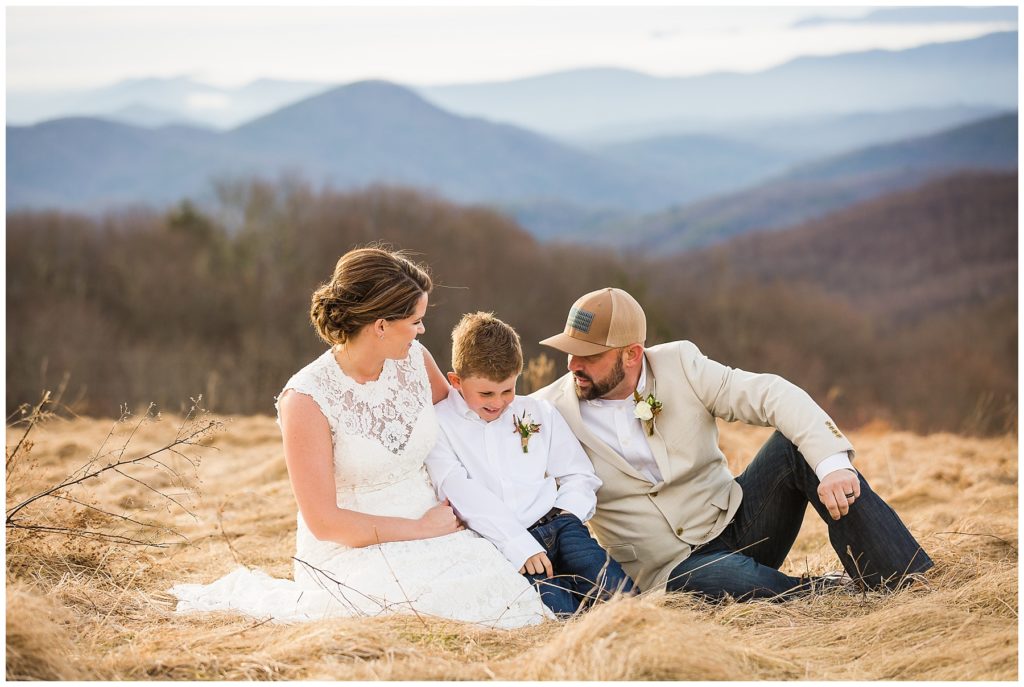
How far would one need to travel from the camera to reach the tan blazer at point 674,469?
13.4ft

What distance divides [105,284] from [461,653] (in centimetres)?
3614

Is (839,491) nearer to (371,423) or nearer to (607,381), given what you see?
(607,381)

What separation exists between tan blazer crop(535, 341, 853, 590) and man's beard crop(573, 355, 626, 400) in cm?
7

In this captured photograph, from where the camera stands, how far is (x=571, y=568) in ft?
12.6

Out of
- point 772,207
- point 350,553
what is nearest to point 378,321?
point 350,553

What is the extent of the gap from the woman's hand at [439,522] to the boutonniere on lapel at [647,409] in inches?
34.7

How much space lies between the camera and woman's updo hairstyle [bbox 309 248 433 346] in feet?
11.8

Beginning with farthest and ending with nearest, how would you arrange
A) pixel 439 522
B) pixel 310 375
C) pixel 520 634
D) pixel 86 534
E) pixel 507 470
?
pixel 86 534 < pixel 507 470 < pixel 439 522 < pixel 310 375 < pixel 520 634

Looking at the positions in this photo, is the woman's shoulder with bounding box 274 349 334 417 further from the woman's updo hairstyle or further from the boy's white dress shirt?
the boy's white dress shirt

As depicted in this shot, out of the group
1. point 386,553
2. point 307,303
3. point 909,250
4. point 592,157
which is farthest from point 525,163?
point 386,553

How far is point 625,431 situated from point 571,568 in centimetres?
67

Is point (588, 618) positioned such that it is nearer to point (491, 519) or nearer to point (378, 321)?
point (491, 519)

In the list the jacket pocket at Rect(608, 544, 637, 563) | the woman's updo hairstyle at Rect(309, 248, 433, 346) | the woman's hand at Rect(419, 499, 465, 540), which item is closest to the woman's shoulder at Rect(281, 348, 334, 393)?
the woman's updo hairstyle at Rect(309, 248, 433, 346)

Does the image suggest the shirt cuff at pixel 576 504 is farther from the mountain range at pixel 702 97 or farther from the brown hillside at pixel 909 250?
the mountain range at pixel 702 97
